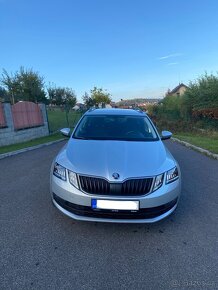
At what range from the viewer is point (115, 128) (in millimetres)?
4664

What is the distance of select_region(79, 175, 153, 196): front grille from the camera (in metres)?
2.98

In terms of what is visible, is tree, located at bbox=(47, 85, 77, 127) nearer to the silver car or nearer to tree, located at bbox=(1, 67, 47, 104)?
tree, located at bbox=(1, 67, 47, 104)

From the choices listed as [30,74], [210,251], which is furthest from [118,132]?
[30,74]

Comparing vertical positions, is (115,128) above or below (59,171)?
above

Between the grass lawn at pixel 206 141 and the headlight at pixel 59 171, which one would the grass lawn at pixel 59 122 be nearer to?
the grass lawn at pixel 206 141

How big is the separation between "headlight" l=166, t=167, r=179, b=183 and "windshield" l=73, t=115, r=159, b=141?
1.00 m

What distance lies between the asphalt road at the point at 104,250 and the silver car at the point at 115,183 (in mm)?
302

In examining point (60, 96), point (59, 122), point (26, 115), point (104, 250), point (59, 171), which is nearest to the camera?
point (104, 250)

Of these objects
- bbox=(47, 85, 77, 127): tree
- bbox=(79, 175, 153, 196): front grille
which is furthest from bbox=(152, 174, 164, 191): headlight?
bbox=(47, 85, 77, 127): tree

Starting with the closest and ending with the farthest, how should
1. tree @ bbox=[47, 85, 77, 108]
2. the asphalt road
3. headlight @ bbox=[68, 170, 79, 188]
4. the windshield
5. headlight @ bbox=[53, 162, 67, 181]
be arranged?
the asphalt road
headlight @ bbox=[68, 170, 79, 188]
headlight @ bbox=[53, 162, 67, 181]
the windshield
tree @ bbox=[47, 85, 77, 108]

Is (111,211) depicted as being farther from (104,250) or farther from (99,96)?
(99,96)

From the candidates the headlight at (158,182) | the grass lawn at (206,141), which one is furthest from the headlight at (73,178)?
the grass lawn at (206,141)

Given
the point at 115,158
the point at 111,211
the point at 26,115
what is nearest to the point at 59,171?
the point at 115,158

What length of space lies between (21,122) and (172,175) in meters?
10.7
